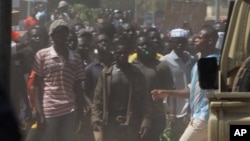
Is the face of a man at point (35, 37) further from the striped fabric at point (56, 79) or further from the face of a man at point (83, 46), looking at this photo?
the striped fabric at point (56, 79)

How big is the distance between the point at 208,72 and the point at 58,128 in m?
4.94

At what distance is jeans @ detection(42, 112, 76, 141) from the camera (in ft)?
29.1

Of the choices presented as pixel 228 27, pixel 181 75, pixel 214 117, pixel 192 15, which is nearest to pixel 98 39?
pixel 181 75

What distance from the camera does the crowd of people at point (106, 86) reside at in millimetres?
8852

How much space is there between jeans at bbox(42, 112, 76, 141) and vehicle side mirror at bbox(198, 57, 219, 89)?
4776mm

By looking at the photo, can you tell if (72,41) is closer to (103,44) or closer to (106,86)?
(103,44)

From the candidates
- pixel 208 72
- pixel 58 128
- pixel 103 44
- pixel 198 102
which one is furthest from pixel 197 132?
pixel 208 72

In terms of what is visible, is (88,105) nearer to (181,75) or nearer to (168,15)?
(181,75)

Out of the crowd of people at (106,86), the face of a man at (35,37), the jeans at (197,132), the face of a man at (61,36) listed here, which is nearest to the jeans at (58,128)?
the crowd of people at (106,86)

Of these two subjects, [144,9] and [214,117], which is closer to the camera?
[214,117]

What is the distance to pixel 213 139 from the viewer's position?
10.8ft

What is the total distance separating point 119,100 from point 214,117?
5657mm

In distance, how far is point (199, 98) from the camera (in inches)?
311

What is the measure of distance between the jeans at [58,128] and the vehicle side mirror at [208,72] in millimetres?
4776
